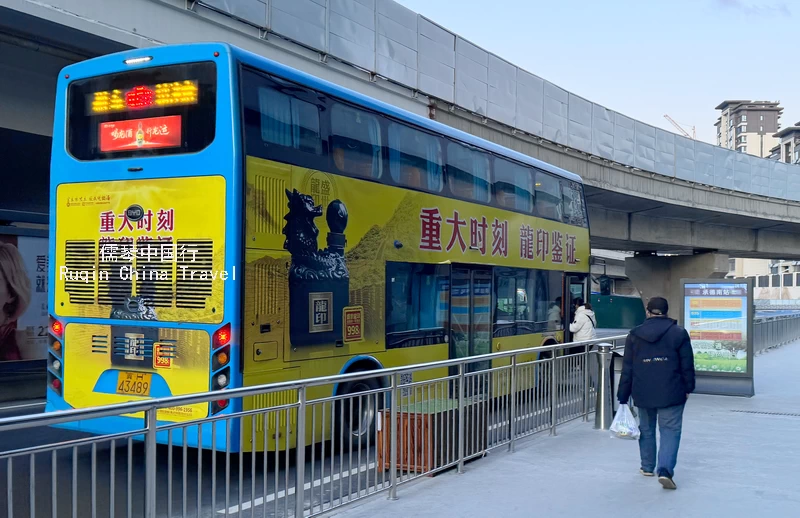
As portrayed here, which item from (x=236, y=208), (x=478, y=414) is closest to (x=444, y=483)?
(x=478, y=414)

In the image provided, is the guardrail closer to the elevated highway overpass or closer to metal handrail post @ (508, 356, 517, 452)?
the elevated highway overpass

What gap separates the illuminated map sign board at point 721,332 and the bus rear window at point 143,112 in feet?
30.0

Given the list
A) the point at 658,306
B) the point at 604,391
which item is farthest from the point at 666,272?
the point at 658,306

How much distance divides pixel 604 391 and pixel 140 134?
624 centimetres

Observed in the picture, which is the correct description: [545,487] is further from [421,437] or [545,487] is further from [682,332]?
[682,332]

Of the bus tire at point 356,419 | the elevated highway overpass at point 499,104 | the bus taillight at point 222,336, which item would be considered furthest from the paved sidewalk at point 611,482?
the elevated highway overpass at point 499,104

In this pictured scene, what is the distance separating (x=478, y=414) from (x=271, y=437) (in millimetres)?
3054

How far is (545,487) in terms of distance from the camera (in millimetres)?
7062

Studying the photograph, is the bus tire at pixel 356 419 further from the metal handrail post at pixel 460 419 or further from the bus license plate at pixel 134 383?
the bus license plate at pixel 134 383

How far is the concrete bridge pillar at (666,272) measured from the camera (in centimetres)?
3931

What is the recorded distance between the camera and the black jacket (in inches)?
271

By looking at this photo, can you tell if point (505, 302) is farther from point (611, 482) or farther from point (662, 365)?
point (662, 365)

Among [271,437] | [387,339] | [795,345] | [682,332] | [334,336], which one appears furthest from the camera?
[795,345]

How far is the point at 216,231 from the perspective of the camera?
24.4 feet
